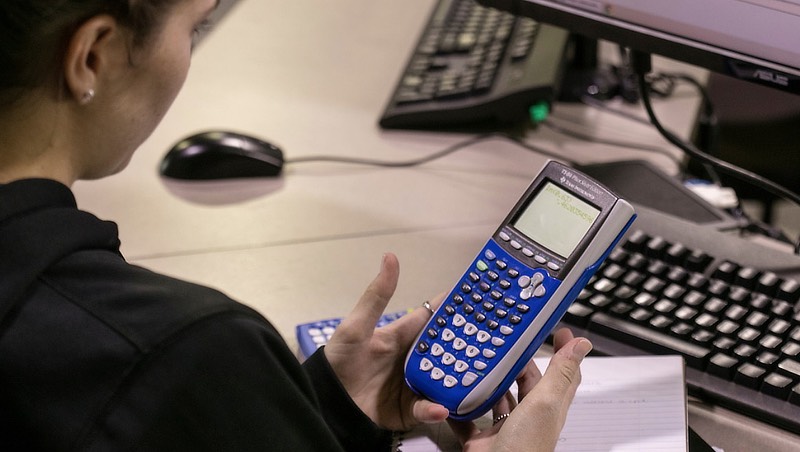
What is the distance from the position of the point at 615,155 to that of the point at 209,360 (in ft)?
2.29

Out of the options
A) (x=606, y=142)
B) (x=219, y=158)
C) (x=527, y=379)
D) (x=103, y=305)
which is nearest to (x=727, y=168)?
(x=606, y=142)

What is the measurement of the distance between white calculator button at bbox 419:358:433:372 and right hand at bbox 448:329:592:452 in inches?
2.0

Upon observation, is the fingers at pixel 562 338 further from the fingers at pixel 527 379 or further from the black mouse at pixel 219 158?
the black mouse at pixel 219 158

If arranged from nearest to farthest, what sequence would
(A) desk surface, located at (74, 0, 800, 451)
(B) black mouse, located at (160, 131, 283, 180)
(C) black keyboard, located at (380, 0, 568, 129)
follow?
(A) desk surface, located at (74, 0, 800, 451), (B) black mouse, located at (160, 131, 283, 180), (C) black keyboard, located at (380, 0, 568, 129)

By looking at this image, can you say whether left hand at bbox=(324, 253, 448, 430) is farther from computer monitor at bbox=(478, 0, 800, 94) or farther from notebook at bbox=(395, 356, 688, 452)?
computer monitor at bbox=(478, 0, 800, 94)

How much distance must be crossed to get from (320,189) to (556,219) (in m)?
0.37

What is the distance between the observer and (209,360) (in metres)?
0.51

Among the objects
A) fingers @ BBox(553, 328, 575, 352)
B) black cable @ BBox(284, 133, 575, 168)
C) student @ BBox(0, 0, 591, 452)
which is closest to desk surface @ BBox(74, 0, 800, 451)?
black cable @ BBox(284, 133, 575, 168)

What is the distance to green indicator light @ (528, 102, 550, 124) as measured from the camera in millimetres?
1132

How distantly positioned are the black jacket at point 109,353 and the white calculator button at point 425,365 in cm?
18

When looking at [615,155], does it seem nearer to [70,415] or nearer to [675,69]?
[675,69]

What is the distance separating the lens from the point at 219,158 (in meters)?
1.01

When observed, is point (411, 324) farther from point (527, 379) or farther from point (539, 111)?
A: point (539, 111)

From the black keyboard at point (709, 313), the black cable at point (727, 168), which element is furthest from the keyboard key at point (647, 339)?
the black cable at point (727, 168)
